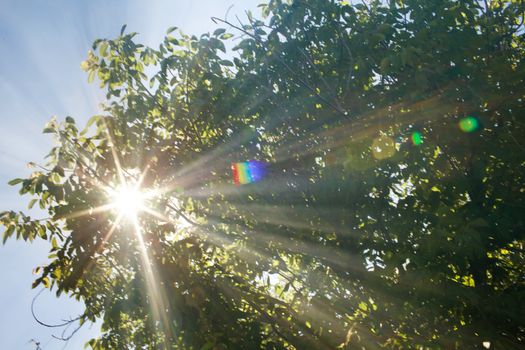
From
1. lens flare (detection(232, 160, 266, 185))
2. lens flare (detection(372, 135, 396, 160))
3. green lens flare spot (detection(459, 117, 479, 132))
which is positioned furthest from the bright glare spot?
green lens flare spot (detection(459, 117, 479, 132))

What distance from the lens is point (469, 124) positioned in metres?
4.10

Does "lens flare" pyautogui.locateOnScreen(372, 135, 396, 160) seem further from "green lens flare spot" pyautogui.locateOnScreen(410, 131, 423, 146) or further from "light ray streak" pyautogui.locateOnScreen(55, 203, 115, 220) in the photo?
"light ray streak" pyautogui.locateOnScreen(55, 203, 115, 220)

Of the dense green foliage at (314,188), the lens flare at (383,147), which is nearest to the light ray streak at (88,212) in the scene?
the dense green foliage at (314,188)

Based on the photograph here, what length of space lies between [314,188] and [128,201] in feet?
7.64

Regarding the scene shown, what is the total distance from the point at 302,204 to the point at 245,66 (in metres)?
2.20

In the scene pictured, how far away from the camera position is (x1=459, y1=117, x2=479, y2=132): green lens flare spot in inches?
160

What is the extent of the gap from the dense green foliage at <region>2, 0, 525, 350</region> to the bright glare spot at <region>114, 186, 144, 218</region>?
12 cm

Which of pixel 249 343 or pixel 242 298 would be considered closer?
pixel 249 343

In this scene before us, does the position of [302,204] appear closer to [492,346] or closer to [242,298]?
[242,298]

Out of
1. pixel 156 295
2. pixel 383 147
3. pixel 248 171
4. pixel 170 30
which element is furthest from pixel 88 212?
pixel 383 147

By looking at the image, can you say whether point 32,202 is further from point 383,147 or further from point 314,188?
point 383,147

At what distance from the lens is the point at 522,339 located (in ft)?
12.1

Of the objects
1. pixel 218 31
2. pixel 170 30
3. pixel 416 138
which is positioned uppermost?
pixel 170 30

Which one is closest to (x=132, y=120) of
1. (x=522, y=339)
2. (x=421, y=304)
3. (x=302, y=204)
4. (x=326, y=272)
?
(x=302, y=204)
